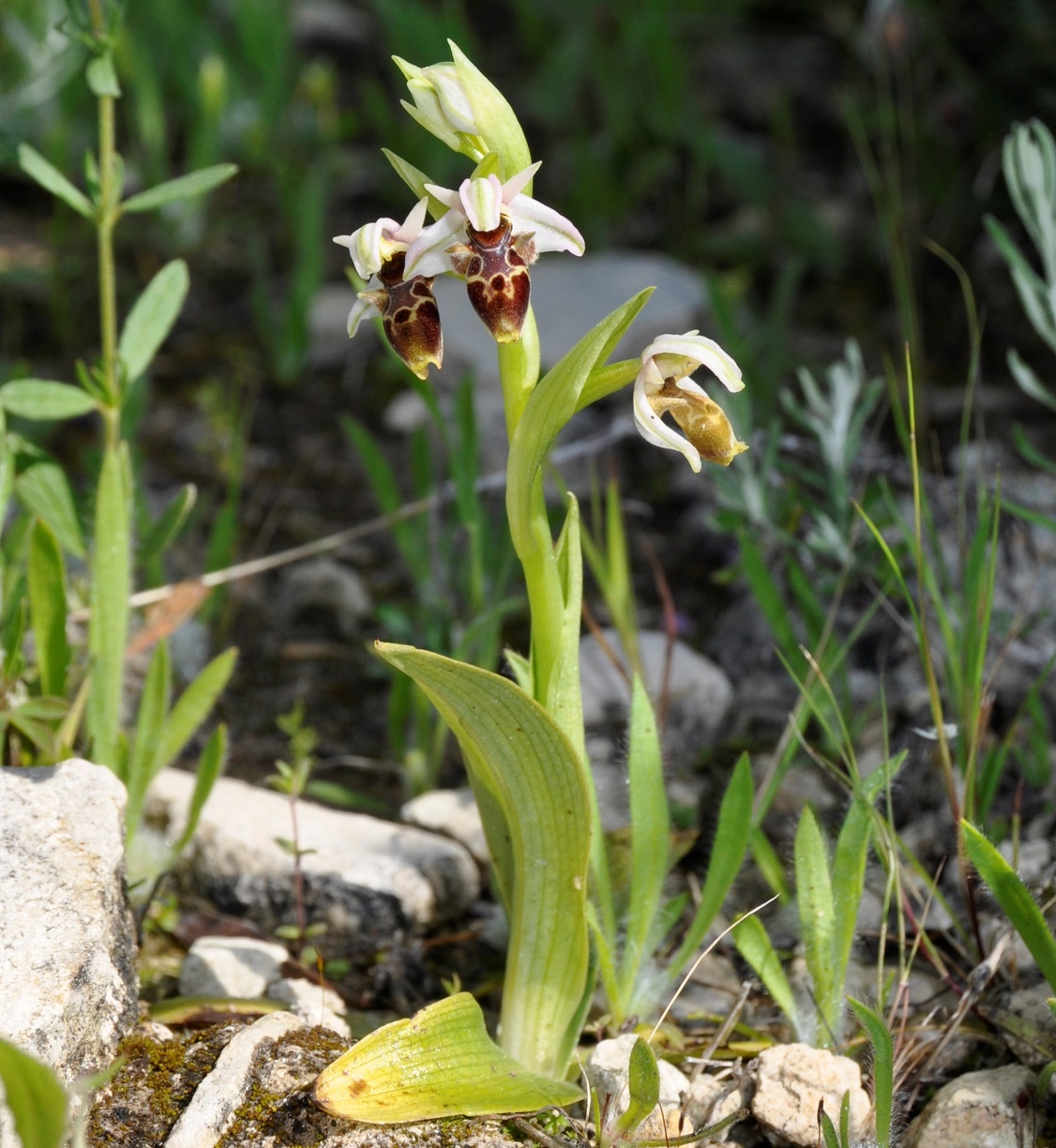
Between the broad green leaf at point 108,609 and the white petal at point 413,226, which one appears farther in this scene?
the broad green leaf at point 108,609

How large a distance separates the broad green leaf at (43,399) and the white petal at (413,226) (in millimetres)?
870

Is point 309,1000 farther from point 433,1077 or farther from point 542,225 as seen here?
point 542,225

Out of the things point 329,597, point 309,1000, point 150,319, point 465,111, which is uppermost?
point 465,111

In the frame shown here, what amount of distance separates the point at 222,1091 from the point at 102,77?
1549 millimetres

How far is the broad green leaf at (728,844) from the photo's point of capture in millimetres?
1788

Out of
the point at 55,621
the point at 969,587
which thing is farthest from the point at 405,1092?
the point at 969,587

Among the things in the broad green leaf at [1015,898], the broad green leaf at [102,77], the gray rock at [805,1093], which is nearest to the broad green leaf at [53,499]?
the broad green leaf at [102,77]

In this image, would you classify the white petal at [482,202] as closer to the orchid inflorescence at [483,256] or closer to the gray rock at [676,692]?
the orchid inflorescence at [483,256]

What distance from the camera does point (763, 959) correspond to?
1771 millimetres

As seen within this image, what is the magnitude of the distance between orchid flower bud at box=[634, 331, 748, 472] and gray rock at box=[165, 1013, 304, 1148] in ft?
3.05

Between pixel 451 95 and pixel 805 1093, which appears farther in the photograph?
pixel 805 1093

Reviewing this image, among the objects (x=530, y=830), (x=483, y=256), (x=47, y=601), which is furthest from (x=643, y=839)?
(x=47, y=601)

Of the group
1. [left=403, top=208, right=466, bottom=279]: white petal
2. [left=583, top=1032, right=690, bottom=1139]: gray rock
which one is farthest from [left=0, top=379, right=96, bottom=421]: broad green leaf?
[left=583, top=1032, right=690, bottom=1139]: gray rock

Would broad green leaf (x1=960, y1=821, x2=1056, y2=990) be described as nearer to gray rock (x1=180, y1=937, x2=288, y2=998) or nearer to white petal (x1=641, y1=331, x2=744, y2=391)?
white petal (x1=641, y1=331, x2=744, y2=391)
